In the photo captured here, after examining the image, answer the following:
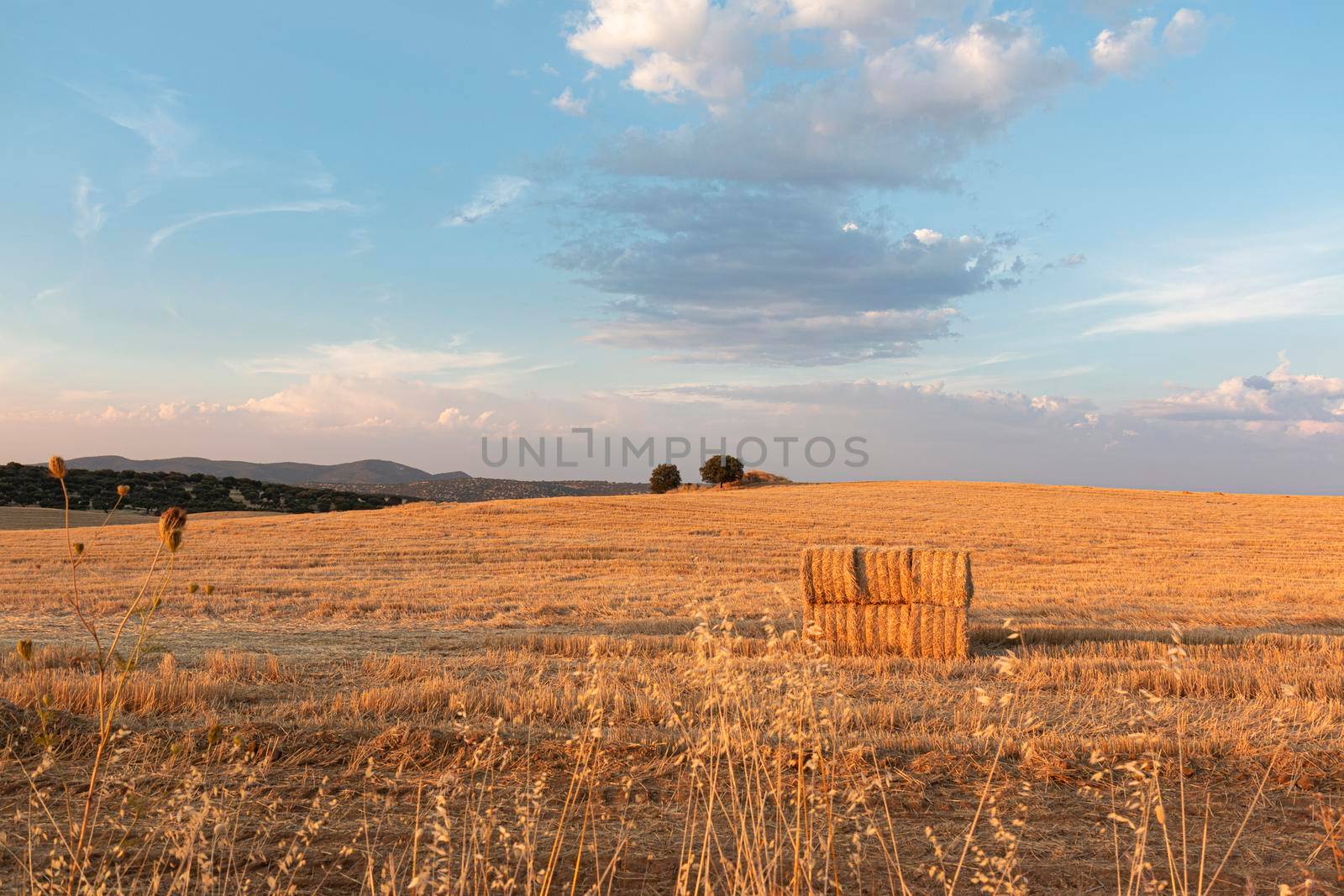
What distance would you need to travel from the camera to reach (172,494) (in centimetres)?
5775

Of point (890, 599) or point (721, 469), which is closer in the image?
point (890, 599)

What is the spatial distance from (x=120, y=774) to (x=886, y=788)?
15.5 feet

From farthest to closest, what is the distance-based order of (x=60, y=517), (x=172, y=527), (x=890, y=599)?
(x=60, y=517), (x=890, y=599), (x=172, y=527)

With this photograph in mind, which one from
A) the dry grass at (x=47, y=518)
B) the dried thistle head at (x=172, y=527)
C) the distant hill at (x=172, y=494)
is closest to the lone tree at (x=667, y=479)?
the distant hill at (x=172, y=494)

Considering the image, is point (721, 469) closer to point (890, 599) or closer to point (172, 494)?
point (172, 494)

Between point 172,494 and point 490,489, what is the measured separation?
77.0 ft

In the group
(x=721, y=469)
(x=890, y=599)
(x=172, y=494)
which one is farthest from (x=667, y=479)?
(x=890, y=599)

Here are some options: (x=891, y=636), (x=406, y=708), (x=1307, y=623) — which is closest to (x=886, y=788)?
(x=406, y=708)

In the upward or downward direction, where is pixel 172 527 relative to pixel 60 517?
upward

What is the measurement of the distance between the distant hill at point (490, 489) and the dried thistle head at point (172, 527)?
214 feet

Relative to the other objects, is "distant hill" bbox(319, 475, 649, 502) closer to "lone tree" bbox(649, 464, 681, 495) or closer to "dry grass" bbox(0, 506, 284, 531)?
"lone tree" bbox(649, 464, 681, 495)

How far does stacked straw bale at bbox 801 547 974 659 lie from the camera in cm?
1230

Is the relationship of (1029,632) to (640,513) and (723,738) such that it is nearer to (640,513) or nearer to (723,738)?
(723,738)

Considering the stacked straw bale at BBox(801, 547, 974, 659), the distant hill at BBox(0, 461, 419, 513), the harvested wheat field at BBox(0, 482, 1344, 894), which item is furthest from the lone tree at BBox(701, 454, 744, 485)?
the stacked straw bale at BBox(801, 547, 974, 659)
